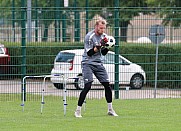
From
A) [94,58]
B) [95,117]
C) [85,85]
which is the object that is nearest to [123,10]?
[94,58]

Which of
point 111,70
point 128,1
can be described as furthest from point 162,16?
point 128,1

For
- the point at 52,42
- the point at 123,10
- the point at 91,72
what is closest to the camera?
the point at 91,72

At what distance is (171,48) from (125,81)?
7.16 ft

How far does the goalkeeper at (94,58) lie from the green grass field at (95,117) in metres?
0.53

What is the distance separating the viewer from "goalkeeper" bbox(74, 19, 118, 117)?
45.2 feet

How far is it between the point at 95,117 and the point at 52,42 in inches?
274

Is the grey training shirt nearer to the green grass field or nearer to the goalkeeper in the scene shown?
the goalkeeper

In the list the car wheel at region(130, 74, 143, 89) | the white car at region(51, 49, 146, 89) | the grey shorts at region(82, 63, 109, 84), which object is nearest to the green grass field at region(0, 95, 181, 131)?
the grey shorts at region(82, 63, 109, 84)

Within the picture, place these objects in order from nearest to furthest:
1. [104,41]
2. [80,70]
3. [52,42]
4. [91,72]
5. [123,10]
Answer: [104,41] < [91,72] < [123,10] < [52,42] < [80,70]

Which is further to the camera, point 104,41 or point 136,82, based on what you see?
point 136,82

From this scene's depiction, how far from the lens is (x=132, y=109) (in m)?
15.9

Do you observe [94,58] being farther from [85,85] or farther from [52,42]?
[52,42]

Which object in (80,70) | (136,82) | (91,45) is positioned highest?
(91,45)

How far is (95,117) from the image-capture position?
1385 cm
